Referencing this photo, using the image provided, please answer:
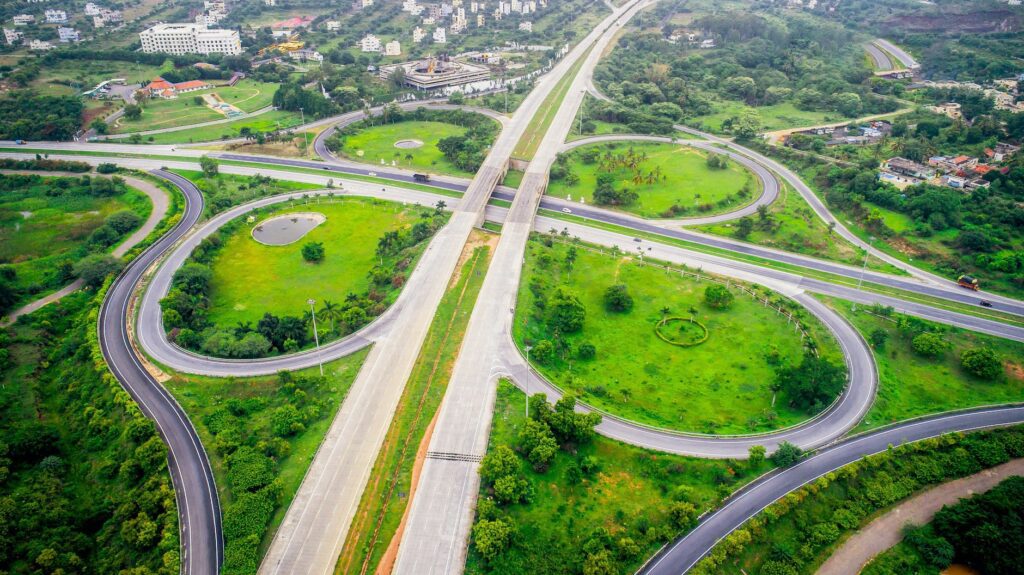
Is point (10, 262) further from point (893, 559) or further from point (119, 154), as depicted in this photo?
point (893, 559)

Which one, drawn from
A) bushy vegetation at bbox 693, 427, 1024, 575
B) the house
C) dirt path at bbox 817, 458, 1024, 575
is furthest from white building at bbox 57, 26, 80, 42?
dirt path at bbox 817, 458, 1024, 575

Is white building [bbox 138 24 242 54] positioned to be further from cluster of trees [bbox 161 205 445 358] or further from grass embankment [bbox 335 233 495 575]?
grass embankment [bbox 335 233 495 575]

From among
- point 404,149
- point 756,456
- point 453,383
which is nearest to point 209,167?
point 404,149

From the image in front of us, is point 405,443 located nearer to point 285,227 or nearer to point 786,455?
point 786,455

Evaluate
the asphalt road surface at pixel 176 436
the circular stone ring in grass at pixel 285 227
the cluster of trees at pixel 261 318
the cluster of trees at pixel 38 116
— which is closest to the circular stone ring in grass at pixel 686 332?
the cluster of trees at pixel 261 318

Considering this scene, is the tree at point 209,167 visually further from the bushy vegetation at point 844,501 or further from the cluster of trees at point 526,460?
the bushy vegetation at point 844,501

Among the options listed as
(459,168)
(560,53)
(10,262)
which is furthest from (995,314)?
(560,53)

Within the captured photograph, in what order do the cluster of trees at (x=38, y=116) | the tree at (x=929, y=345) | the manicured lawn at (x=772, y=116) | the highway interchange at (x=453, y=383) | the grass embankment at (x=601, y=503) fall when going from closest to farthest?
1. the grass embankment at (x=601, y=503)
2. the highway interchange at (x=453, y=383)
3. the tree at (x=929, y=345)
4. the cluster of trees at (x=38, y=116)
5. the manicured lawn at (x=772, y=116)
